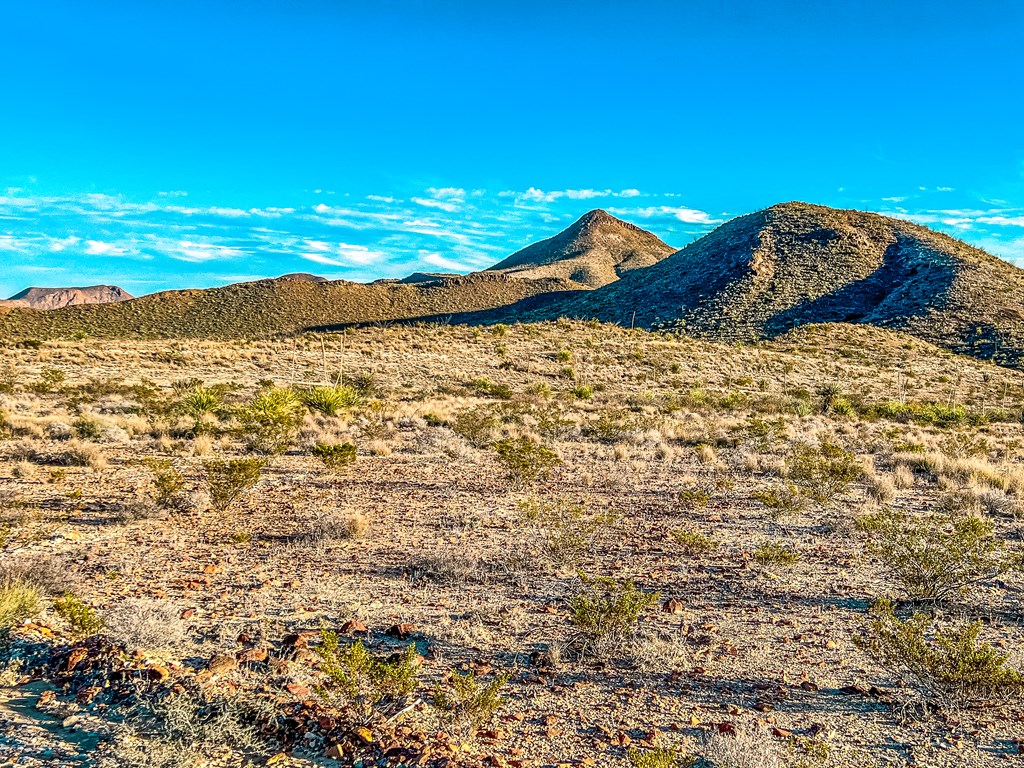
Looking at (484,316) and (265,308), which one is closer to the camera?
(265,308)

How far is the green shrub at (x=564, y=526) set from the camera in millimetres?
7383

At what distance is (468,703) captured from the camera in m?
4.15

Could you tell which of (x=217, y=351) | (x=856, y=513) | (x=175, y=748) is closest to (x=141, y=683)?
(x=175, y=748)

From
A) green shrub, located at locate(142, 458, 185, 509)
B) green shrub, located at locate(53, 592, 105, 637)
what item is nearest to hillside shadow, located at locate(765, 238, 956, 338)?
green shrub, located at locate(142, 458, 185, 509)

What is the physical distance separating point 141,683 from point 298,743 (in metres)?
1.34

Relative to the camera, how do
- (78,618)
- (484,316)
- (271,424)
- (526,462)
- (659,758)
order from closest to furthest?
(659,758), (78,618), (526,462), (271,424), (484,316)

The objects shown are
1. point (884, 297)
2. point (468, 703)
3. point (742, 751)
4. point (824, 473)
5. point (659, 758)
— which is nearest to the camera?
point (659, 758)

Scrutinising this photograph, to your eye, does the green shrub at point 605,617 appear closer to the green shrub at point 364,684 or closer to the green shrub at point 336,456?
the green shrub at point 364,684

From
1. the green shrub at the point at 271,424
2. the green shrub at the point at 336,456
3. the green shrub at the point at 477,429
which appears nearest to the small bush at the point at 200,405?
the green shrub at the point at 271,424

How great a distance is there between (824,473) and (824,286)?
5635cm

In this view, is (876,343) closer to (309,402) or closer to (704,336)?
(704,336)

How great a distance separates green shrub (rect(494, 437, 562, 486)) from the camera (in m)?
11.4

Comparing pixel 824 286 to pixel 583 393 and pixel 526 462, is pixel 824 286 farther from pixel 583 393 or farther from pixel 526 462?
pixel 526 462

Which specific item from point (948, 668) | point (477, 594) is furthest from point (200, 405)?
point (948, 668)
